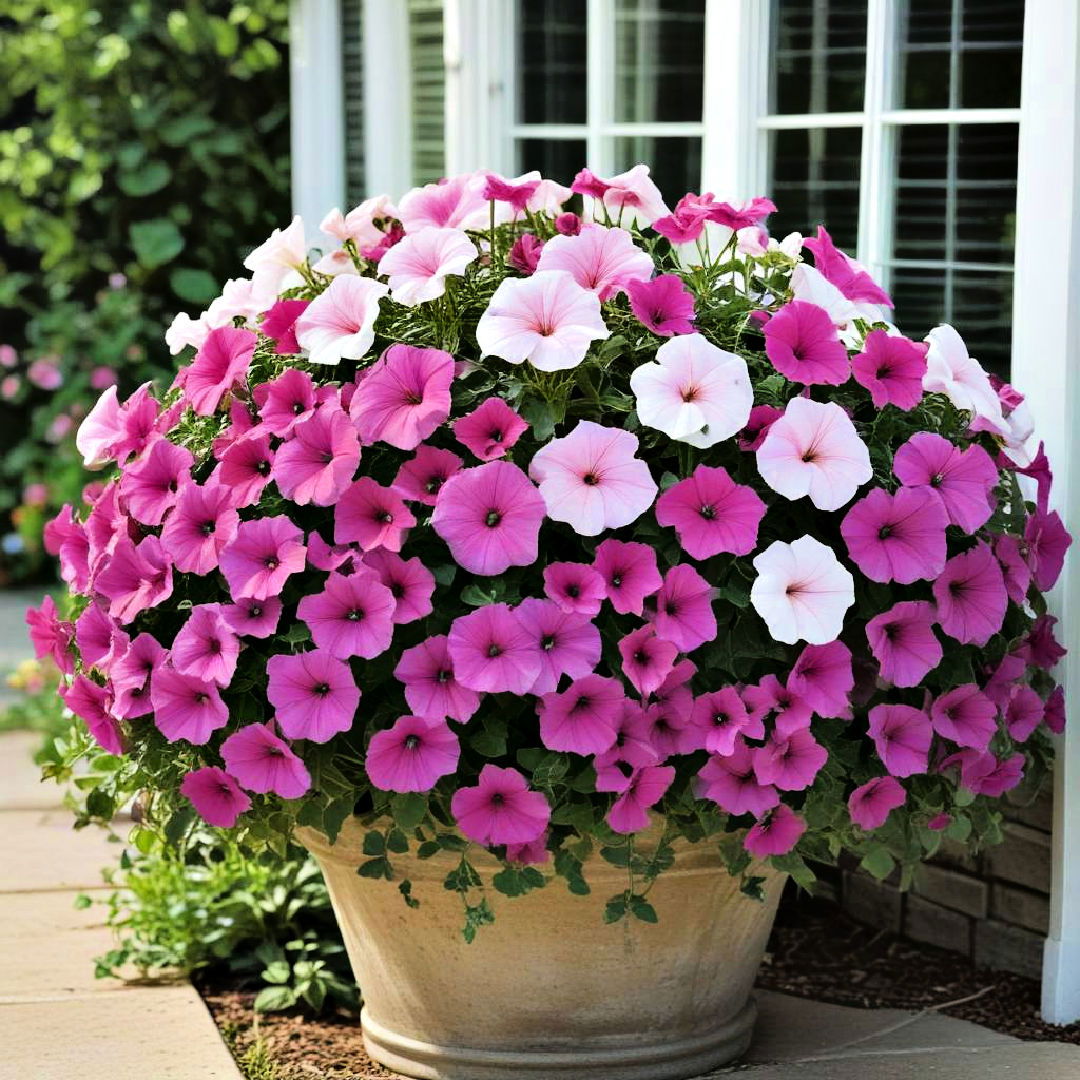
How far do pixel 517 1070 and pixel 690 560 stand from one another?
746 mm

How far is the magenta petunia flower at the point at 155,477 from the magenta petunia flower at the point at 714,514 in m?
0.62

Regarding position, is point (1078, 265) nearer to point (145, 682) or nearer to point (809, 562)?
point (809, 562)

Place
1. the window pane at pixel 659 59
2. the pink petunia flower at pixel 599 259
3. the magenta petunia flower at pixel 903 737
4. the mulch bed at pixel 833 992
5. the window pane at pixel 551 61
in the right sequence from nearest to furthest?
the magenta petunia flower at pixel 903 737
the pink petunia flower at pixel 599 259
the mulch bed at pixel 833 992
the window pane at pixel 659 59
the window pane at pixel 551 61

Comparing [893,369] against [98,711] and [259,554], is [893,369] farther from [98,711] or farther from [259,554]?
[98,711]

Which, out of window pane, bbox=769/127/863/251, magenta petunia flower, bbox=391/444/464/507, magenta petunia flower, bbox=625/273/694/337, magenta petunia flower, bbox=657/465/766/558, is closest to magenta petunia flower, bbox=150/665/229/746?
magenta petunia flower, bbox=391/444/464/507

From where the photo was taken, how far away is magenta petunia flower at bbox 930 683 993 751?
210 cm

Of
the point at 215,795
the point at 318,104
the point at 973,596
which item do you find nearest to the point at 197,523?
the point at 215,795

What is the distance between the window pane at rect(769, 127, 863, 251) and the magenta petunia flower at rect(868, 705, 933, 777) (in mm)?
1181

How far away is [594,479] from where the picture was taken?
200 cm

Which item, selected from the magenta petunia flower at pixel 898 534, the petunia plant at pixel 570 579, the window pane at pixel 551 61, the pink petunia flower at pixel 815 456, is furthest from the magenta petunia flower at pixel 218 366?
the window pane at pixel 551 61

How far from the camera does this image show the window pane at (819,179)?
2947mm

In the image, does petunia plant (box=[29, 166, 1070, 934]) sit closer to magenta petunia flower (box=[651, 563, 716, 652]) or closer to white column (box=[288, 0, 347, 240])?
magenta petunia flower (box=[651, 563, 716, 652])

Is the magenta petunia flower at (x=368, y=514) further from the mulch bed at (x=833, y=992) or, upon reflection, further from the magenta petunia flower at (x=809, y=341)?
the mulch bed at (x=833, y=992)

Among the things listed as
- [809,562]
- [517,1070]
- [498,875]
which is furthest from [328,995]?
[809,562]
